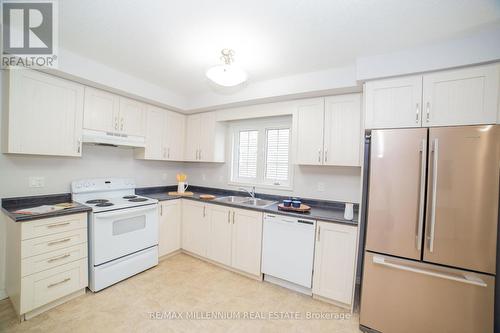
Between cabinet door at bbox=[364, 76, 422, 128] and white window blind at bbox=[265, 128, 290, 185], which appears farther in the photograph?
white window blind at bbox=[265, 128, 290, 185]

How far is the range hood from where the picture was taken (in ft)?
7.89

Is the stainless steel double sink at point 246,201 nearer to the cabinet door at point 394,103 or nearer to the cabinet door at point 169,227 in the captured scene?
the cabinet door at point 169,227

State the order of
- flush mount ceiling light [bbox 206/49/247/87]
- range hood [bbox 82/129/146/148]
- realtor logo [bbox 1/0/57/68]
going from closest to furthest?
realtor logo [bbox 1/0/57/68] < flush mount ceiling light [bbox 206/49/247/87] < range hood [bbox 82/129/146/148]

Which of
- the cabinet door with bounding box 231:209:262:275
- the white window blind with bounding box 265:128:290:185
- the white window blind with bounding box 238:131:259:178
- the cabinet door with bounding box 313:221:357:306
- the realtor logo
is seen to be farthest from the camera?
the white window blind with bounding box 238:131:259:178

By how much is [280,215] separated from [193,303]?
130 centimetres

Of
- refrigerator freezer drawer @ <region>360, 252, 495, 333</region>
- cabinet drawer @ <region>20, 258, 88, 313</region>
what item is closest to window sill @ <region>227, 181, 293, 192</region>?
refrigerator freezer drawer @ <region>360, 252, 495, 333</region>

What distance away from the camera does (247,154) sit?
3447mm

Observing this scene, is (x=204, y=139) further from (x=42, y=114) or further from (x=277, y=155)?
(x=42, y=114)

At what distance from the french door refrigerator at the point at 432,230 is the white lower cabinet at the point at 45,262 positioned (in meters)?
2.84

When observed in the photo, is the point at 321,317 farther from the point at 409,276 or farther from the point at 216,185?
the point at 216,185

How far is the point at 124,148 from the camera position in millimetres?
3074

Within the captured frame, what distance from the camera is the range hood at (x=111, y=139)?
2.41 metres

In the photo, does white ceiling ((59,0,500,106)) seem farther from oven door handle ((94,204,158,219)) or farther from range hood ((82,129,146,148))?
oven door handle ((94,204,158,219))

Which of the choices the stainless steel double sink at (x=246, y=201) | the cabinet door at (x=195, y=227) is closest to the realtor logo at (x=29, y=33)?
the cabinet door at (x=195, y=227)
